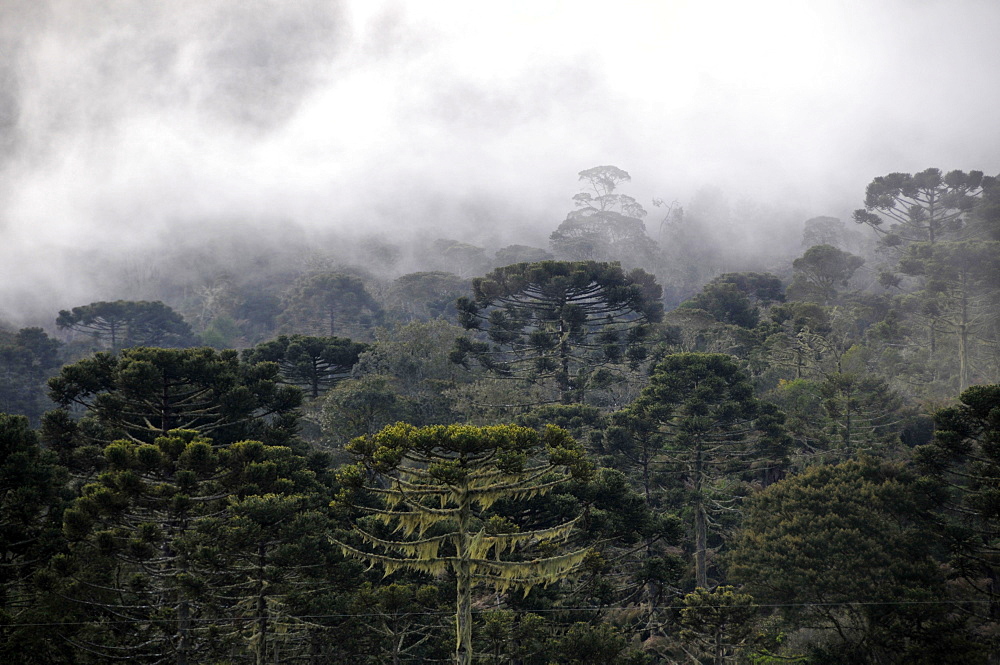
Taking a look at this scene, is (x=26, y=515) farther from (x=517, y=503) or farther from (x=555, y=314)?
(x=555, y=314)

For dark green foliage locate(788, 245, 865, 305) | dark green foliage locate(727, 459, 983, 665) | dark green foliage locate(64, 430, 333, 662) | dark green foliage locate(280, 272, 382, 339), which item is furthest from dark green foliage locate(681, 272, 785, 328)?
dark green foliage locate(64, 430, 333, 662)

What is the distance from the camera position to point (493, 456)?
11.3 m

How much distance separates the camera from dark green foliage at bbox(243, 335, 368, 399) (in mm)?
37406

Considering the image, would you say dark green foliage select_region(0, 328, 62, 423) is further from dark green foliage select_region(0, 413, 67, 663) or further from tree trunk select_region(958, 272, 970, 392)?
→ tree trunk select_region(958, 272, 970, 392)

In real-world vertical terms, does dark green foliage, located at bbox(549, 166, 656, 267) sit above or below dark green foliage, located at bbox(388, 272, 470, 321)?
above

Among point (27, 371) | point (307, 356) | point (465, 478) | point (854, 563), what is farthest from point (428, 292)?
point (465, 478)

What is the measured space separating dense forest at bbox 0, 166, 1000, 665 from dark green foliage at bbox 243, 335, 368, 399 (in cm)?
15

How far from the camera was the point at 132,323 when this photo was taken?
6900cm

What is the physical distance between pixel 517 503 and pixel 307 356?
2122 centimetres

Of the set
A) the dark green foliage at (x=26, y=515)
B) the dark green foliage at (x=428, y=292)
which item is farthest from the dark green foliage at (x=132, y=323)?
the dark green foliage at (x=26, y=515)

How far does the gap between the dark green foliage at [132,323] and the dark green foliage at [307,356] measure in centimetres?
3731

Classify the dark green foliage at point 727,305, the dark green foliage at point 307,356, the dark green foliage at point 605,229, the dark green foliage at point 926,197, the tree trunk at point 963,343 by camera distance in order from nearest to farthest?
the dark green foliage at point 307,356
the tree trunk at point 963,343
the dark green foliage at point 727,305
the dark green foliage at point 926,197
the dark green foliage at point 605,229

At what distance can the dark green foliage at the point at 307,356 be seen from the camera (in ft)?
123

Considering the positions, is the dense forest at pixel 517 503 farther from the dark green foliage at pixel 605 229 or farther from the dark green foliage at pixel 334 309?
the dark green foliage at pixel 605 229
